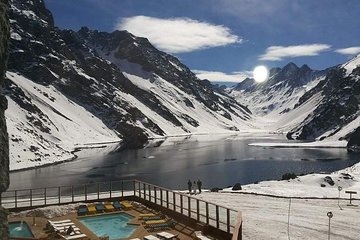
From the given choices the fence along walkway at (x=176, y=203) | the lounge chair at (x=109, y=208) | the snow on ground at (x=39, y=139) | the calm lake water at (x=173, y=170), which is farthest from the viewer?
the snow on ground at (x=39, y=139)

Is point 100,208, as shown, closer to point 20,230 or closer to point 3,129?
point 20,230

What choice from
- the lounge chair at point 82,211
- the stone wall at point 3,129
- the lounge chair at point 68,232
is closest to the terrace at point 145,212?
the lounge chair at point 82,211

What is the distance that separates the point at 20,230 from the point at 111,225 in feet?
23.2


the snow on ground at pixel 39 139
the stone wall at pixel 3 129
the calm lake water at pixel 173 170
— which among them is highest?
the stone wall at pixel 3 129

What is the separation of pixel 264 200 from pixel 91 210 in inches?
721

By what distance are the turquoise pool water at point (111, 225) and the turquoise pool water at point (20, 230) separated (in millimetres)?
4508

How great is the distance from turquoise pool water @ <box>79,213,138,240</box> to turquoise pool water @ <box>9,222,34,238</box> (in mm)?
4508

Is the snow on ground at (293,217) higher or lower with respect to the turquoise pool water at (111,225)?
higher

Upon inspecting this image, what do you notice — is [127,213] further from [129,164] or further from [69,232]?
[129,164]

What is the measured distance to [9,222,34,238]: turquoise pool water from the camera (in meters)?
31.3

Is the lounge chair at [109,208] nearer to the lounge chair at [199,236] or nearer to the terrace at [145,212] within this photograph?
the terrace at [145,212]

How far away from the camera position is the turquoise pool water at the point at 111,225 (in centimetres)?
3203

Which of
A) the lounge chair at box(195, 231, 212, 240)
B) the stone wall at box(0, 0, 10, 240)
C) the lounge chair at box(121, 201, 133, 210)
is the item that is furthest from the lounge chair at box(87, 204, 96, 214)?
the stone wall at box(0, 0, 10, 240)

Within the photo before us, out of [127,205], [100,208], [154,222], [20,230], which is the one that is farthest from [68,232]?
[127,205]
